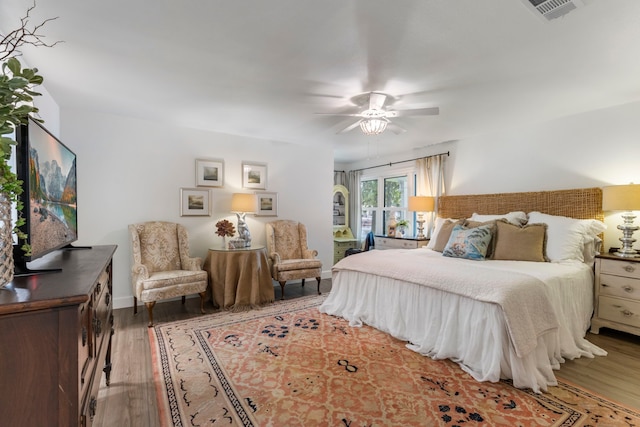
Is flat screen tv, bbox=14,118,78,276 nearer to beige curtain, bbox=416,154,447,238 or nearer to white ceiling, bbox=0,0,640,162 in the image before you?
white ceiling, bbox=0,0,640,162

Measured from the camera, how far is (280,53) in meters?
2.27

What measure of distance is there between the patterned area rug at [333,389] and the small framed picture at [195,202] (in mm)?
1761

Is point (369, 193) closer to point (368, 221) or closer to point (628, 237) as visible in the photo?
point (368, 221)

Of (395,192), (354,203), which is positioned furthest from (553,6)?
(354,203)

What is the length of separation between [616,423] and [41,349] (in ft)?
9.29

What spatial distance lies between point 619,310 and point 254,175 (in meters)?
4.57

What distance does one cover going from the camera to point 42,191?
58.1 inches

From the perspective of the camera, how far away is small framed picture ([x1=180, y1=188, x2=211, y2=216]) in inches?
168

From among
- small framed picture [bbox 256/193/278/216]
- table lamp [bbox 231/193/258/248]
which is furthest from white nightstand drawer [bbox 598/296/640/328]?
small framed picture [bbox 256/193/278/216]

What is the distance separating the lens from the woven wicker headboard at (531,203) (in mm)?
3547

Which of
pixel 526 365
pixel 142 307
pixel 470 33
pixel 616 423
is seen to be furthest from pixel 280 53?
pixel 142 307

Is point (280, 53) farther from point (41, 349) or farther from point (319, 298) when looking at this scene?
point (319, 298)

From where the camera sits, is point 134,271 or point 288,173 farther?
point 288,173

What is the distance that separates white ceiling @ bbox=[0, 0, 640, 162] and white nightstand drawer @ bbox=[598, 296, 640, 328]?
79.6 inches
